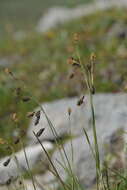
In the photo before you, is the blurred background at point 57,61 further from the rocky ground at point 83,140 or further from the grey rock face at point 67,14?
the grey rock face at point 67,14

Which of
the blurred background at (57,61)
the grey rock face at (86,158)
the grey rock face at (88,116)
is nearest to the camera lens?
the grey rock face at (86,158)

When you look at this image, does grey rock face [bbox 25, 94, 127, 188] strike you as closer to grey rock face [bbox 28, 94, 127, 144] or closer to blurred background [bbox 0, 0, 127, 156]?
grey rock face [bbox 28, 94, 127, 144]

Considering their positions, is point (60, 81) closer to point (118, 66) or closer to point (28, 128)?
point (118, 66)

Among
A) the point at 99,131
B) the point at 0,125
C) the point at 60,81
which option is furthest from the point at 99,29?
the point at 99,131

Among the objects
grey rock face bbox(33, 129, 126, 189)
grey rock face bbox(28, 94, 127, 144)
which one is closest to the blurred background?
grey rock face bbox(28, 94, 127, 144)

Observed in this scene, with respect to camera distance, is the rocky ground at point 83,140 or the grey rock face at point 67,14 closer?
the rocky ground at point 83,140

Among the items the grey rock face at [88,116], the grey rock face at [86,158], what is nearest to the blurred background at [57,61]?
the grey rock face at [88,116]

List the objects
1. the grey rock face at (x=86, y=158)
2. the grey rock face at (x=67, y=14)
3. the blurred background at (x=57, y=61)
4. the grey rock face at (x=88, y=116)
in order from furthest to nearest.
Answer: the grey rock face at (x=67, y=14), the blurred background at (x=57, y=61), the grey rock face at (x=88, y=116), the grey rock face at (x=86, y=158)
